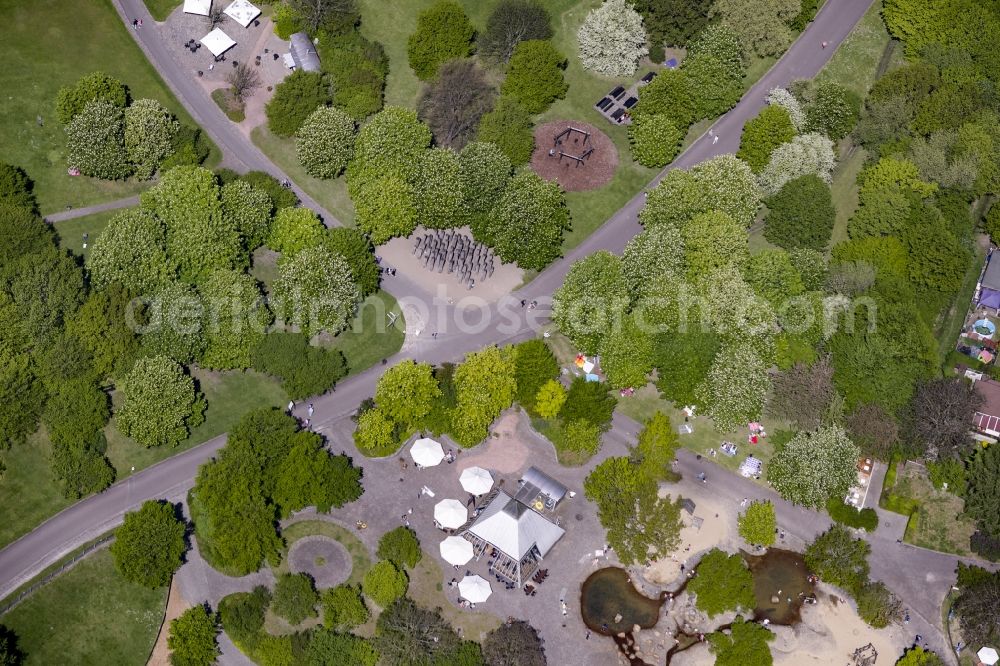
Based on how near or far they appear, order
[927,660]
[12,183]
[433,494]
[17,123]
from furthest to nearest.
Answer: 1. [17,123]
2. [12,183]
3. [433,494]
4. [927,660]

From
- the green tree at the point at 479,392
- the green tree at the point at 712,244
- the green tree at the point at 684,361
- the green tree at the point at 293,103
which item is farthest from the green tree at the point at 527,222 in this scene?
the green tree at the point at 293,103

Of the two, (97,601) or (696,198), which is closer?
(97,601)

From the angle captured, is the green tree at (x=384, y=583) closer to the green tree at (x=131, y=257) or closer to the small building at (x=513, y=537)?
the small building at (x=513, y=537)

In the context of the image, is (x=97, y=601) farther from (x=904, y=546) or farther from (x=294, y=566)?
(x=904, y=546)

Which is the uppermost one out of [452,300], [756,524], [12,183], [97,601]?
[12,183]

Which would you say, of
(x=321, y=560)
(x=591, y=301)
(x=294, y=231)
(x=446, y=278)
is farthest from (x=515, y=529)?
(x=294, y=231)

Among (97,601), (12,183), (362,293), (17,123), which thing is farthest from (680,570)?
(17,123)

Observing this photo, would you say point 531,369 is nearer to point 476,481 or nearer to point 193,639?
point 476,481

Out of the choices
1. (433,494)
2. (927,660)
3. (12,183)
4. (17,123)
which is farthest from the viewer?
(17,123)
